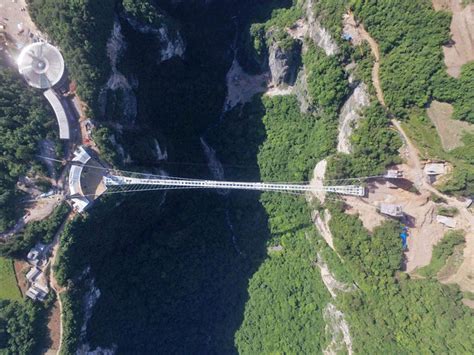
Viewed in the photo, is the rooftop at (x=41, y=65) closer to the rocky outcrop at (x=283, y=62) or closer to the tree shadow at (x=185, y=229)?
the tree shadow at (x=185, y=229)

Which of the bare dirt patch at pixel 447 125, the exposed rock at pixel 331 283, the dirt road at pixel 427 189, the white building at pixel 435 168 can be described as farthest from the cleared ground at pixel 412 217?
the exposed rock at pixel 331 283

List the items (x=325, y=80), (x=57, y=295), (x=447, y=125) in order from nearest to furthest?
(x=447, y=125)
(x=57, y=295)
(x=325, y=80)

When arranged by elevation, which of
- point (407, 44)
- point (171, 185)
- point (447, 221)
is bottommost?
point (447, 221)

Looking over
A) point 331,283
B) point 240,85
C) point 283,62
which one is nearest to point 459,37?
point 283,62

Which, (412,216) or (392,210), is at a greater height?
(392,210)

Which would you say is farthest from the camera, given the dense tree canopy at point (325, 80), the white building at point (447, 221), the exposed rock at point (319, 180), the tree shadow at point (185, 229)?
the exposed rock at point (319, 180)

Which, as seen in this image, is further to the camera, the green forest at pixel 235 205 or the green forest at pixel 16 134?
the green forest at pixel 235 205

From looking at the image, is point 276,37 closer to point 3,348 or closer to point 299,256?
point 299,256

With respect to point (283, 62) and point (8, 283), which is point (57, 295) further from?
point (283, 62)

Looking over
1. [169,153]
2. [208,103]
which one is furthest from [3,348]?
[208,103]
